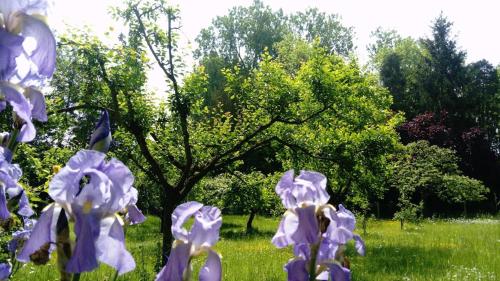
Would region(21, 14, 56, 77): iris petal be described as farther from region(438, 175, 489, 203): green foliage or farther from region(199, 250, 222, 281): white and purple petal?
region(438, 175, 489, 203): green foliage

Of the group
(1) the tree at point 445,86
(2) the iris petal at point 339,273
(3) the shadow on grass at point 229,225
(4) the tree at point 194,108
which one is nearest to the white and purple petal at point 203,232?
(2) the iris petal at point 339,273

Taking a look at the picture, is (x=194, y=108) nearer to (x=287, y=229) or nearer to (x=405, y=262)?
(x=405, y=262)

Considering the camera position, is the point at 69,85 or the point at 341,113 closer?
the point at 69,85

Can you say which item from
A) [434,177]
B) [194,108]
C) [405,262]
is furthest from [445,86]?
[194,108]

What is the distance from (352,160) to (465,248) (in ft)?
9.89

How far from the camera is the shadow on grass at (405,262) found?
22.6 feet

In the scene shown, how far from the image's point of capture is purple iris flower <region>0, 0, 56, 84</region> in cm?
69

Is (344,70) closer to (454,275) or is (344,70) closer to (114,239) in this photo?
(454,275)

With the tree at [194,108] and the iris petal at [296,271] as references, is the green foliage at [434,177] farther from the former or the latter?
the iris petal at [296,271]

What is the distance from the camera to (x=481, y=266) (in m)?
7.07

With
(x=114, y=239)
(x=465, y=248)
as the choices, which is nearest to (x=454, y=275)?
(x=465, y=248)

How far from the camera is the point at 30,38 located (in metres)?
0.73

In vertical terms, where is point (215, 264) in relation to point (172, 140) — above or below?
below

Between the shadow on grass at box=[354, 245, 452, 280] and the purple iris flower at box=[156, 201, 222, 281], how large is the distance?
20.4ft
